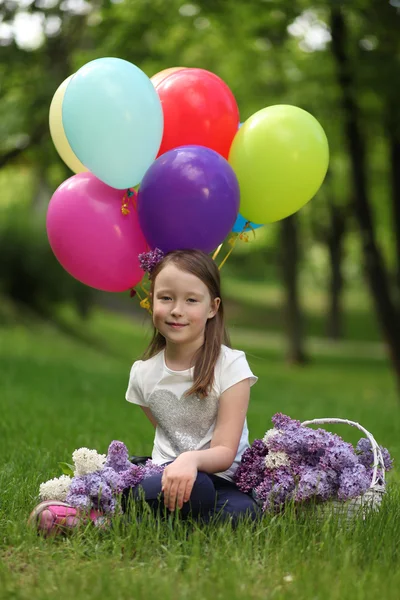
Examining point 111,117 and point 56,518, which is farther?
point 111,117

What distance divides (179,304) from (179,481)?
2.27 feet

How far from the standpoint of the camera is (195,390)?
10.3 ft

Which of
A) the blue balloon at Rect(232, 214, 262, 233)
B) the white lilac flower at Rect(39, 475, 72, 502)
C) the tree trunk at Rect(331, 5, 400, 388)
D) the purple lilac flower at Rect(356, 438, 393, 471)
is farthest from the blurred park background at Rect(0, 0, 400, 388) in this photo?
the white lilac flower at Rect(39, 475, 72, 502)

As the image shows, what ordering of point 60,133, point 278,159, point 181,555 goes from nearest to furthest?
1. point 181,555
2. point 278,159
3. point 60,133

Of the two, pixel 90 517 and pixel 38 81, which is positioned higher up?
pixel 38 81

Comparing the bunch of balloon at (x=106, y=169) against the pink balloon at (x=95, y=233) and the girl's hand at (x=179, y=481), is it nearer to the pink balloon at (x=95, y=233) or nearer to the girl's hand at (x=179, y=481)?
the pink balloon at (x=95, y=233)

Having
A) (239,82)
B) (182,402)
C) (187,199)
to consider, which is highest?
(239,82)

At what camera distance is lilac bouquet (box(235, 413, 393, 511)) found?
304 centimetres

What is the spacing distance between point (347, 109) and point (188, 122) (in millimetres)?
7120

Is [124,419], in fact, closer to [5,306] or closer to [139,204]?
[139,204]

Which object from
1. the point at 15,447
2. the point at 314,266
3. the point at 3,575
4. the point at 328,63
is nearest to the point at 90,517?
the point at 3,575

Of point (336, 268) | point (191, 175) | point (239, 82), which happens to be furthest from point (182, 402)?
point (336, 268)

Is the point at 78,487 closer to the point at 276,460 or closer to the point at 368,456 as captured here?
the point at 276,460

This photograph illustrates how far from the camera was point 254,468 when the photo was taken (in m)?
3.21
